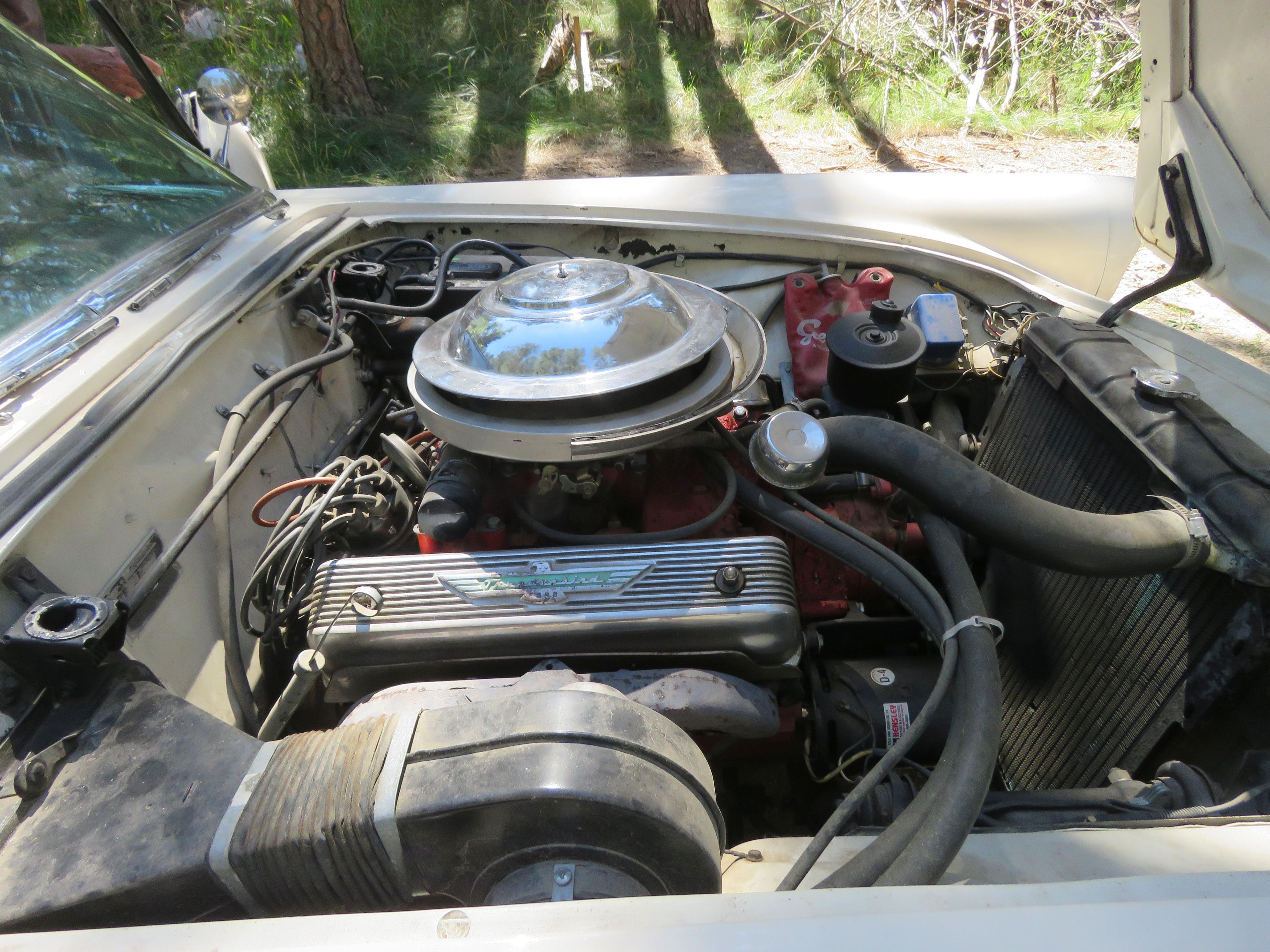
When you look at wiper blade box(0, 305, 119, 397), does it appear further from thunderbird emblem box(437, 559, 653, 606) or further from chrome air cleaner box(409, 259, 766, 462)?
thunderbird emblem box(437, 559, 653, 606)

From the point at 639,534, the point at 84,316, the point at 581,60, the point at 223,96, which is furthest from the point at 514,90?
the point at 639,534

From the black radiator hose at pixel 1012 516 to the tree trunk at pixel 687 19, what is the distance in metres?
6.39

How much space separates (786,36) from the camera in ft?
20.3

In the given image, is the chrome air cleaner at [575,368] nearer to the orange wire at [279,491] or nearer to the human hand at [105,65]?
the orange wire at [279,491]

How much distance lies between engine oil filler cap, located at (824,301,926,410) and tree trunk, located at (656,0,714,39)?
19.7 ft

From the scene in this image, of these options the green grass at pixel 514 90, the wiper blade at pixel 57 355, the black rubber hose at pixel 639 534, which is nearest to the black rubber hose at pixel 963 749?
the black rubber hose at pixel 639 534

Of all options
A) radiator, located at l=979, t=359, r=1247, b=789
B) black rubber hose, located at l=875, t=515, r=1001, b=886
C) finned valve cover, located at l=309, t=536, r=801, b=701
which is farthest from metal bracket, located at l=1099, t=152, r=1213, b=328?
finned valve cover, located at l=309, t=536, r=801, b=701

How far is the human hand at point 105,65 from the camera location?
1.89 m

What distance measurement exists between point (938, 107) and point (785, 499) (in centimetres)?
573

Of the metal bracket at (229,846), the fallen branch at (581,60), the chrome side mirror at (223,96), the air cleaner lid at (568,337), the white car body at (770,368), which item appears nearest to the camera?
the white car body at (770,368)

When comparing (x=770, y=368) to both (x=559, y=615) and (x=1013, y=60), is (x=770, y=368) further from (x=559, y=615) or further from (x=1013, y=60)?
(x=1013, y=60)

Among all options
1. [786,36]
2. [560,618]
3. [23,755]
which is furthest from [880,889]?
[786,36]

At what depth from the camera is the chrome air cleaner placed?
104 cm

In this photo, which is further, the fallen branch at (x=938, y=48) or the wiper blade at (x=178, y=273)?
the fallen branch at (x=938, y=48)
